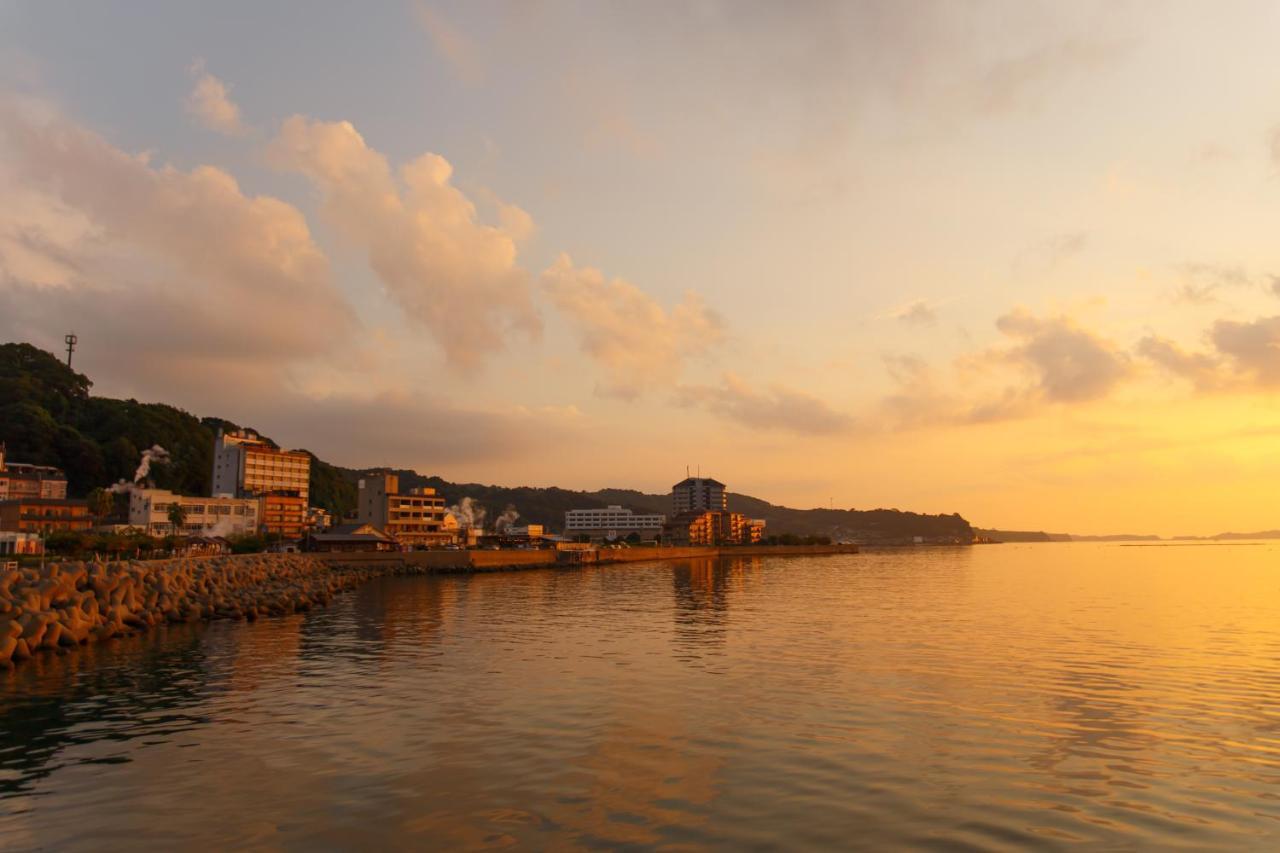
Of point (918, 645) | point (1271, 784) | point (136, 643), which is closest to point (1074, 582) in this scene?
point (918, 645)

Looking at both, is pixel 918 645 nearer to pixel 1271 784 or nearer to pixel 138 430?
pixel 1271 784

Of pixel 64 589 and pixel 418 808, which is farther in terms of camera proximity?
pixel 64 589

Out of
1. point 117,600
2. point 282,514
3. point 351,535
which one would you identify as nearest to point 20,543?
point 351,535

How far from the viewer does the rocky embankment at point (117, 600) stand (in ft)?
117

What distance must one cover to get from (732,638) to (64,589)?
35.8 meters

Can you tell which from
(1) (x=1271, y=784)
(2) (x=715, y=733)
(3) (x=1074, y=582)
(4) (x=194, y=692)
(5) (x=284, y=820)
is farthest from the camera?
(3) (x=1074, y=582)

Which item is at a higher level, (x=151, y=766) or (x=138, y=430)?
(x=138, y=430)

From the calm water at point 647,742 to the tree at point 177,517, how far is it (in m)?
99.5

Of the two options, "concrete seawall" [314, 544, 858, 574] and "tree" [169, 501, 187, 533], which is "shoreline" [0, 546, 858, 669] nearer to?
"concrete seawall" [314, 544, 858, 574]

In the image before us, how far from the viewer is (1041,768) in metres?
18.2

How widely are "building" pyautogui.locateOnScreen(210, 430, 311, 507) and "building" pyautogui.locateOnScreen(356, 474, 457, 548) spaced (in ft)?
72.4

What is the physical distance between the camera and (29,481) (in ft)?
451

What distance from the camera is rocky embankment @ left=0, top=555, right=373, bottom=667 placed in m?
35.7

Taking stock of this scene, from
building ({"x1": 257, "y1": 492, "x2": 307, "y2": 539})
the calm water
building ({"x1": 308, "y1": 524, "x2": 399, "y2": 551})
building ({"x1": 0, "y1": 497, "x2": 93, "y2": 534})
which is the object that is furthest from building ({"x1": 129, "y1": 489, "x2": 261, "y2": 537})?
the calm water
